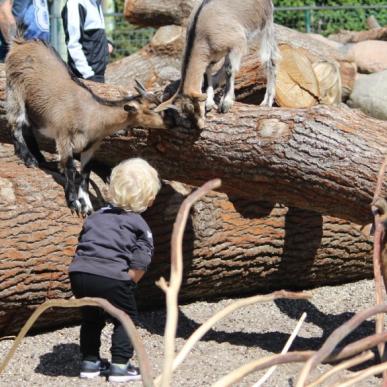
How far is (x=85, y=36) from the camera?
7.48 metres

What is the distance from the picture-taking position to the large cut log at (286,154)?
507 centimetres

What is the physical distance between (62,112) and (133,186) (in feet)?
4.23

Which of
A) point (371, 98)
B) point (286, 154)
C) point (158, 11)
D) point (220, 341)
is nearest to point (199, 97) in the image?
point (286, 154)

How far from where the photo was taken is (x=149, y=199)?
475 cm

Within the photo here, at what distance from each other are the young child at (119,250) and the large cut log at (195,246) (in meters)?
0.59

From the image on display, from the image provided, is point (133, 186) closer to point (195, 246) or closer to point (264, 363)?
point (195, 246)

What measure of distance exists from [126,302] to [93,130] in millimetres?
1363

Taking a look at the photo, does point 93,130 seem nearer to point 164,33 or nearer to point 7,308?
point 7,308

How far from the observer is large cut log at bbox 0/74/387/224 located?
5.07m

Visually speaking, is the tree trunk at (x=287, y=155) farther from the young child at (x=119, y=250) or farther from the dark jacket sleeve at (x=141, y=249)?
the dark jacket sleeve at (x=141, y=249)

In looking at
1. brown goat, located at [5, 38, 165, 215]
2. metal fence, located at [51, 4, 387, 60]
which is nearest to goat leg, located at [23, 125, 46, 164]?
brown goat, located at [5, 38, 165, 215]

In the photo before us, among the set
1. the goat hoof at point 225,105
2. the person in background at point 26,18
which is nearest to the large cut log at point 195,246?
the goat hoof at point 225,105

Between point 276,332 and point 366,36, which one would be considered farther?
point 366,36

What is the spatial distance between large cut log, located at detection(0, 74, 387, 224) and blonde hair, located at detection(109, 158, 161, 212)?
78 centimetres
